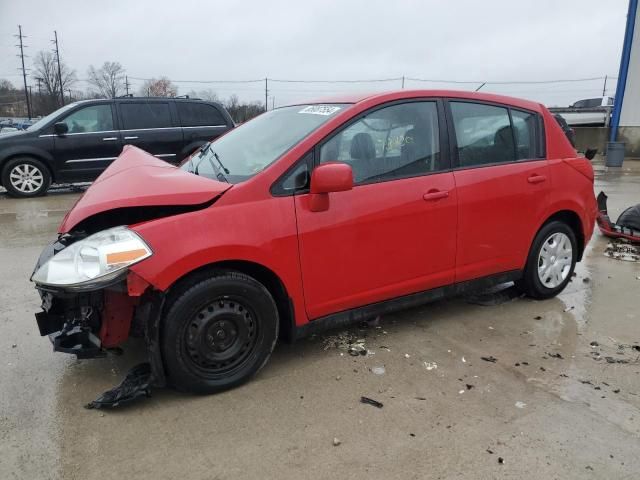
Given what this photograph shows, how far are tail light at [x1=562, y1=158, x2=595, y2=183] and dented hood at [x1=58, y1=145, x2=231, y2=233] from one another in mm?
2972

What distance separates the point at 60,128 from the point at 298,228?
28.4ft

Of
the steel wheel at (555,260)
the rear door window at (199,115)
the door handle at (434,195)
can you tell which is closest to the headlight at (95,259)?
the door handle at (434,195)

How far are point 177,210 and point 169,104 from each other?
8.72 m

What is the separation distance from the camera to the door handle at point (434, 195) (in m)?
3.48

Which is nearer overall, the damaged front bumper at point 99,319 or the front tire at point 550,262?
the damaged front bumper at point 99,319

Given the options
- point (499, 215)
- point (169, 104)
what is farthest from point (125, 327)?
point (169, 104)

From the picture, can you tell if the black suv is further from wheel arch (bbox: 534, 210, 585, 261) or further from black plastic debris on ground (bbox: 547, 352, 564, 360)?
black plastic debris on ground (bbox: 547, 352, 564, 360)

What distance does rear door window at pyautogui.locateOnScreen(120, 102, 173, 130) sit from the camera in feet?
34.1

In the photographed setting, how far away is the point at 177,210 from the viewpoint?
285 centimetres

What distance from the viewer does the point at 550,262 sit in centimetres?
439

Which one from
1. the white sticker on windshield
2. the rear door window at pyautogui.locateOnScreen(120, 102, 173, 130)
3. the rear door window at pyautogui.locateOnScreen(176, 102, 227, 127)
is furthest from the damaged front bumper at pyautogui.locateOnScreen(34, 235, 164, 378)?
the rear door window at pyautogui.locateOnScreen(176, 102, 227, 127)

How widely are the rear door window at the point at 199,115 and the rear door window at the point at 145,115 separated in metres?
0.30

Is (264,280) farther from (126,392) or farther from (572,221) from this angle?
(572,221)

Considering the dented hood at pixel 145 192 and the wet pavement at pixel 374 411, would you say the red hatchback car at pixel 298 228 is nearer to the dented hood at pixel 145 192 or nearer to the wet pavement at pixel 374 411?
the dented hood at pixel 145 192
